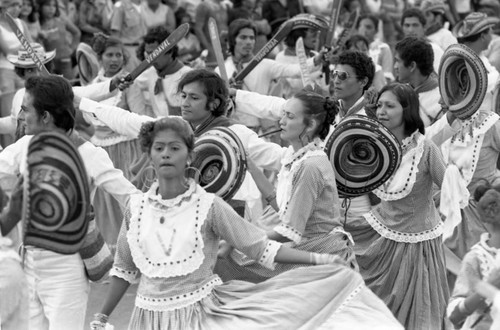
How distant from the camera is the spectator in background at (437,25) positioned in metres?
13.5

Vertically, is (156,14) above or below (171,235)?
below

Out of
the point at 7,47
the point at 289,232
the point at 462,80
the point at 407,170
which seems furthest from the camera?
the point at 7,47

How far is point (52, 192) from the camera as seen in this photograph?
548cm

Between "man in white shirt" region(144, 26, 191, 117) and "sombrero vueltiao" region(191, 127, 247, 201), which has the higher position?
"sombrero vueltiao" region(191, 127, 247, 201)

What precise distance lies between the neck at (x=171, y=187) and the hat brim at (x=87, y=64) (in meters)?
A: 5.86

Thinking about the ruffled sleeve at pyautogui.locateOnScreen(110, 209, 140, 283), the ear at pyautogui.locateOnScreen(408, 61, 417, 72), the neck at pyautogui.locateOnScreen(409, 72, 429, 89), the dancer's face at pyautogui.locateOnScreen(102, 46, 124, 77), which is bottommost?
the dancer's face at pyautogui.locateOnScreen(102, 46, 124, 77)

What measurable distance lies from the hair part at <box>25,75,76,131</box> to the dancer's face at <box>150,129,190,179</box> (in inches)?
18.8

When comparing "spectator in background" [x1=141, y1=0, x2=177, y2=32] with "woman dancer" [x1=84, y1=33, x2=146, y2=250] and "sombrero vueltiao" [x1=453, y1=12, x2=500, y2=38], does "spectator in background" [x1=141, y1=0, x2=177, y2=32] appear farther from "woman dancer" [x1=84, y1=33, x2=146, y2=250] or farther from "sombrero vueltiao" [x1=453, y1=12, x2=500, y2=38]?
"sombrero vueltiao" [x1=453, y1=12, x2=500, y2=38]

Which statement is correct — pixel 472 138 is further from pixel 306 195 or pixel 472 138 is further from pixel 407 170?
pixel 306 195

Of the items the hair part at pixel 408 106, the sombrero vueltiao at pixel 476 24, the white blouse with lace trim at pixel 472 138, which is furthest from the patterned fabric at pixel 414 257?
the sombrero vueltiao at pixel 476 24

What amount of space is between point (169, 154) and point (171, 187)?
154 mm

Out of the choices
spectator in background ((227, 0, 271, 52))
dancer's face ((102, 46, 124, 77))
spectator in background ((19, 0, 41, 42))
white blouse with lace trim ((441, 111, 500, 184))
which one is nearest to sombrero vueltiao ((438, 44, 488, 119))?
white blouse with lace trim ((441, 111, 500, 184))

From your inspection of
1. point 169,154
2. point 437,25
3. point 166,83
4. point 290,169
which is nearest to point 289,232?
point 290,169

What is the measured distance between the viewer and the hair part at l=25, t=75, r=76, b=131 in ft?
20.1
